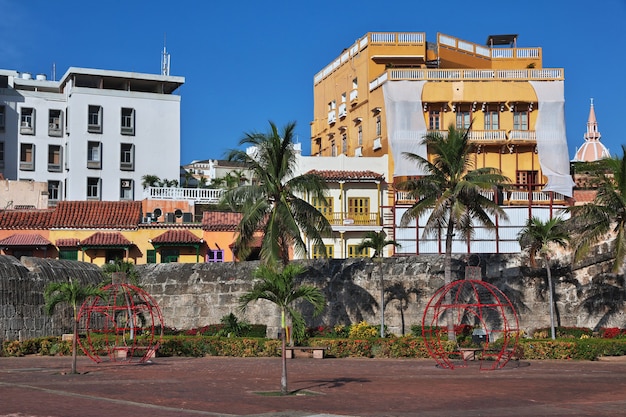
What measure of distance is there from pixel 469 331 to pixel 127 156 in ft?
118

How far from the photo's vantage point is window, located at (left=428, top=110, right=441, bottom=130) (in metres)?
52.4

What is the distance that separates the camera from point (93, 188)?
6319 centimetres

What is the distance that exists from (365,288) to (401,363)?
7923 millimetres

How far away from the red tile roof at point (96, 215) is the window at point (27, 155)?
17.3 metres

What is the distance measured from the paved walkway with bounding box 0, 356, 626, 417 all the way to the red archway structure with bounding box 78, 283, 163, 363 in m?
1.19

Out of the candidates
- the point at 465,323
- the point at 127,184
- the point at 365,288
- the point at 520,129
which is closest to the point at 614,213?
the point at 465,323

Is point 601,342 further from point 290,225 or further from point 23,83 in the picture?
point 23,83

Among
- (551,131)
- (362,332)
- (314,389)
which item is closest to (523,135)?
(551,131)

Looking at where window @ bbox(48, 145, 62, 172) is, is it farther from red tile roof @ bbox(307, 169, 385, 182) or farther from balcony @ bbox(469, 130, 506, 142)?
balcony @ bbox(469, 130, 506, 142)

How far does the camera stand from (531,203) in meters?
50.7

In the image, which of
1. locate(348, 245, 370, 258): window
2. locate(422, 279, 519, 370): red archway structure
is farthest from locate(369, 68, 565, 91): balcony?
locate(422, 279, 519, 370): red archway structure

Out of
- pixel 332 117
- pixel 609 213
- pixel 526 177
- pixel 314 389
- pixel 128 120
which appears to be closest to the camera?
pixel 314 389

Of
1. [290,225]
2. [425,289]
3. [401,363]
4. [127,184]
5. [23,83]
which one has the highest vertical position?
[23,83]

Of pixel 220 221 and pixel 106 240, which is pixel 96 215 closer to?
pixel 106 240
